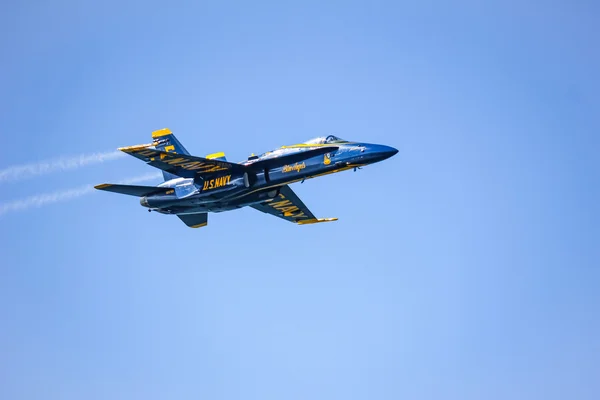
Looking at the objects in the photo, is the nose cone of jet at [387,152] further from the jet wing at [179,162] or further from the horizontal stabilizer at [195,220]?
the horizontal stabilizer at [195,220]

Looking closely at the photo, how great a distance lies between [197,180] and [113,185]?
531cm

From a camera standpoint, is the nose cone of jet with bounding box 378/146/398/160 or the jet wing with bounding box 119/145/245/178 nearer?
the nose cone of jet with bounding box 378/146/398/160

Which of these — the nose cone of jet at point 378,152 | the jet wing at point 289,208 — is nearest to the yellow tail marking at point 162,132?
the jet wing at point 289,208

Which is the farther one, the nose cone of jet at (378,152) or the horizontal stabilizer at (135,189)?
the horizontal stabilizer at (135,189)

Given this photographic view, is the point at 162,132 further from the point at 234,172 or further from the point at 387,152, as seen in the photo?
the point at 387,152

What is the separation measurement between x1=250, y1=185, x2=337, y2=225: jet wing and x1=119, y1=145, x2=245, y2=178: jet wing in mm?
6537

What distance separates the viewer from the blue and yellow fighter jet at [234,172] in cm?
5375

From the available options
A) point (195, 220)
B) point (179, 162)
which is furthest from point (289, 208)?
point (179, 162)

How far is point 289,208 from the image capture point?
62.3m

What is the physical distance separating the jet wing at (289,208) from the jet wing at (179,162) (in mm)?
6537

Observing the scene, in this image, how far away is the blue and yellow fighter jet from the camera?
53750 mm

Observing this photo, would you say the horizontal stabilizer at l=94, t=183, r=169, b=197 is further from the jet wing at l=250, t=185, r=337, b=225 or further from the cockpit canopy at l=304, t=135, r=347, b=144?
the cockpit canopy at l=304, t=135, r=347, b=144

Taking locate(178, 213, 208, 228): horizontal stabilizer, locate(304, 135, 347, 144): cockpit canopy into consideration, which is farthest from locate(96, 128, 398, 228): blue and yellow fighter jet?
locate(178, 213, 208, 228): horizontal stabilizer

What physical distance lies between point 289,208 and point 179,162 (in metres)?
10.3
